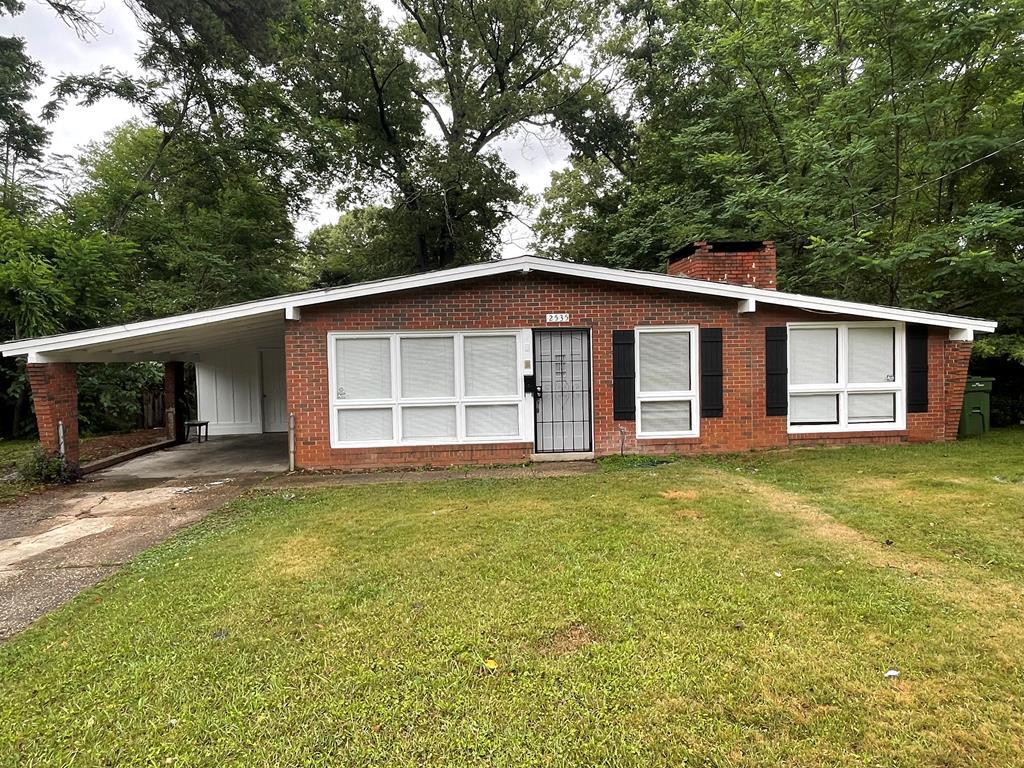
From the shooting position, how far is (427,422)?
27.3 feet

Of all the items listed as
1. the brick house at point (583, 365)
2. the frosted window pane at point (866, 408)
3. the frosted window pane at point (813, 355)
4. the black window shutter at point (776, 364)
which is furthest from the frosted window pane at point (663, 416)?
the frosted window pane at point (866, 408)

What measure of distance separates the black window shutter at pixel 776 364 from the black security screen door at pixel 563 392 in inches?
116

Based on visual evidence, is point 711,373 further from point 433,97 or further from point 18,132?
point 18,132

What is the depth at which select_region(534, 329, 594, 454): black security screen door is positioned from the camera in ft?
27.9

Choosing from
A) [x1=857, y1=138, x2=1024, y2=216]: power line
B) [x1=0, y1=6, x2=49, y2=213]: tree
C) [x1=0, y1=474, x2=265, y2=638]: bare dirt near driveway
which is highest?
[x1=0, y1=6, x2=49, y2=213]: tree

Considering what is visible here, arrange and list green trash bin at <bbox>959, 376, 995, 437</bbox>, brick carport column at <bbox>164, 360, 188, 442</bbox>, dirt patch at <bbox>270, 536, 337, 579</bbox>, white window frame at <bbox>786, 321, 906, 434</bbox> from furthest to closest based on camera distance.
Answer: brick carport column at <bbox>164, 360, 188, 442</bbox>, green trash bin at <bbox>959, 376, 995, 437</bbox>, white window frame at <bbox>786, 321, 906, 434</bbox>, dirt patch at <bbox>270, 536, 337, 579</bbox>

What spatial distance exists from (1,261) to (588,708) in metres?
12.9

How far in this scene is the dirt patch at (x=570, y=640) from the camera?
2.87m

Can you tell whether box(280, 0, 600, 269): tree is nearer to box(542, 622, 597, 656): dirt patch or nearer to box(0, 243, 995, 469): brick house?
box(0, 243, 995, 469): brick house

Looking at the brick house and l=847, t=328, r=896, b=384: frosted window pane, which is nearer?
the brick house

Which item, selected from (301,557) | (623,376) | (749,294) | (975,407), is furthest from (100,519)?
(975,407)

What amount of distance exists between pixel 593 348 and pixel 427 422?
287 centimetres

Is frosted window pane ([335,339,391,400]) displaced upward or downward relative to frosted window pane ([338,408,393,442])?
upward

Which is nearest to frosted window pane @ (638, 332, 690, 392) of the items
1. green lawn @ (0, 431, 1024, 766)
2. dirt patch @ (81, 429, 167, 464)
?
green lawn @ (0, 431, 1024, 766)
